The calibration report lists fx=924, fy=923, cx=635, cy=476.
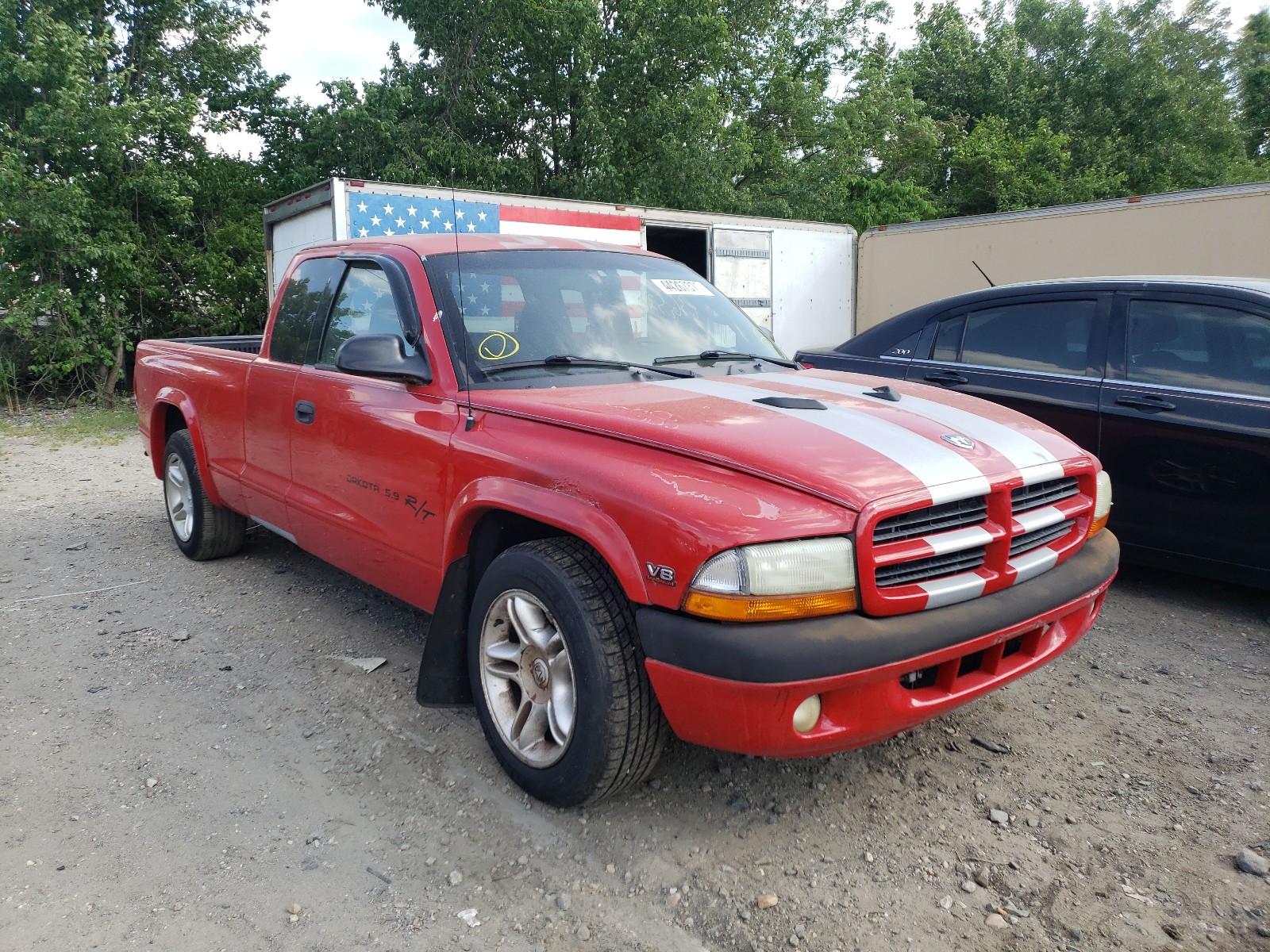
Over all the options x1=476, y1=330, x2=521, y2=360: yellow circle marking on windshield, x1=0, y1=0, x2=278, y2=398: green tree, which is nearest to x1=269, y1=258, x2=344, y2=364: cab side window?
x1=476, y1=330, x2=521, y2=360: yellow circle marking on windshield

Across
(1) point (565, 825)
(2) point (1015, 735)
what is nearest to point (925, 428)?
(2) point (1015, 735)

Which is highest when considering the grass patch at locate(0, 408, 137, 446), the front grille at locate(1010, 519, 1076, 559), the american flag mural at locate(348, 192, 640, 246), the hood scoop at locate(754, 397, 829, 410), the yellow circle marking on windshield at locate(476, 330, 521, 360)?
the american flag mural at locate(348, 192, 640, 246)

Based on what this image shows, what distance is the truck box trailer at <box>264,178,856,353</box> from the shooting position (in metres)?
9.44

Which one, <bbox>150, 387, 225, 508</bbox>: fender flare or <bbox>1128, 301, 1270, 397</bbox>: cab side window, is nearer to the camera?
<bbox>1128, 301, 1270, 397</bbox>: cab side window

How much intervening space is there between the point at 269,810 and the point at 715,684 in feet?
5.08

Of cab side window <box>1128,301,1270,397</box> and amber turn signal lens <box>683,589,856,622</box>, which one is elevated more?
cab side window <box>1128,301,1270,397</box>

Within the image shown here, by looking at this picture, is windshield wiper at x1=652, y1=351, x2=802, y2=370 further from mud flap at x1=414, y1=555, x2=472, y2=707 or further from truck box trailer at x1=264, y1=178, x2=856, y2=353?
truck box trailer at x1=264, y1=178, x2=856, y2=353

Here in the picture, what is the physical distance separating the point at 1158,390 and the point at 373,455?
3683 millimetres

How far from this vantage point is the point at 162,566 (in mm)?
5430

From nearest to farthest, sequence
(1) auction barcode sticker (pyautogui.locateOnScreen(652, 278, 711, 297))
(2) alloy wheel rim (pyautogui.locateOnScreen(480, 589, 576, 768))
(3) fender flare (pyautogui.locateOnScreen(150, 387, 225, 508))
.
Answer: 1. (2) alloy wheel rim (pyautogui.locateOnScreen(480, 589, 576, 768))
2. (1) auction barcode sticker (pyautogui.locateOnScreen(652, 278, 711, 297))
3. (3) fender flare (pyautogui.locateOnScreen(150, 387, 225, 508))

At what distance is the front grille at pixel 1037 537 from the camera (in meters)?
2.72

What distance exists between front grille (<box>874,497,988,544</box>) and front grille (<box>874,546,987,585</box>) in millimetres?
71

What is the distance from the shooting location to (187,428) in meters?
5.41

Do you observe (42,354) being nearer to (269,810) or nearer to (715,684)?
(269,810)
